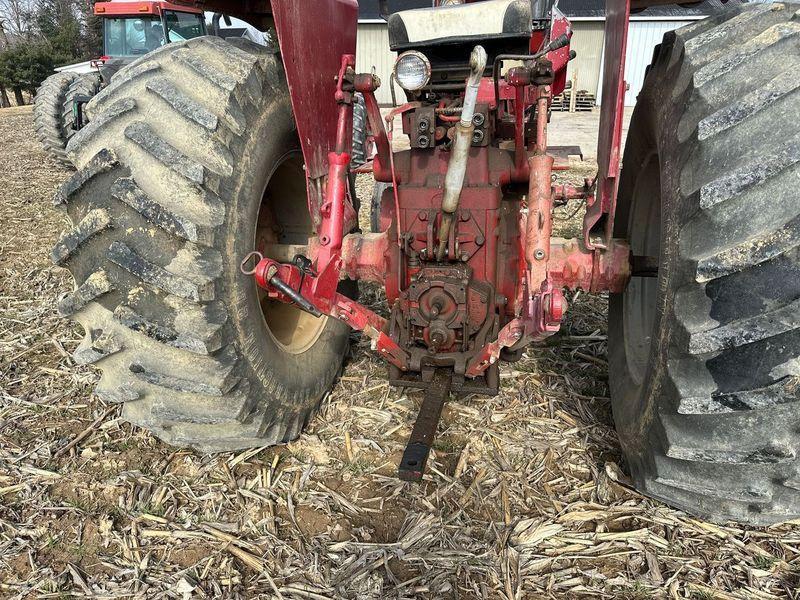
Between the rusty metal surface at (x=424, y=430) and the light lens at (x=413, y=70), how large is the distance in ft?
4.23

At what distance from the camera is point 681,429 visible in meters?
1.94

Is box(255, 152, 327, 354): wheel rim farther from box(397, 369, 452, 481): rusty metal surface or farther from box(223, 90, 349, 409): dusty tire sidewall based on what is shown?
box(397, 369, 452, 481): rusty metal surface

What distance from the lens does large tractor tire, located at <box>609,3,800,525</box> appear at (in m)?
1.68

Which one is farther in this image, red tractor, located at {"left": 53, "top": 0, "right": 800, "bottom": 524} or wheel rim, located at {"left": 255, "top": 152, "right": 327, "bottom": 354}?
wheel rim, located at {"left": 255, "top": 152, "right": 327, "bottom": 354}

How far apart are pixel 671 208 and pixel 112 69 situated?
981cm

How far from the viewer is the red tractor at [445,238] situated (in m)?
1.75

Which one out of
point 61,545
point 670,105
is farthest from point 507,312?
point 61,545

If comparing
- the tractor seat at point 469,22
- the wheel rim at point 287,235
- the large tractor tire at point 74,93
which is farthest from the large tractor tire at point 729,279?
the large tractor tire at point 74,93

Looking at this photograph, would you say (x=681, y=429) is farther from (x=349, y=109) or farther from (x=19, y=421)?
(x=19, y=421)

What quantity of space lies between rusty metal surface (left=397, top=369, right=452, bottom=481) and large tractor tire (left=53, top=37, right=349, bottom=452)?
25.4 inches

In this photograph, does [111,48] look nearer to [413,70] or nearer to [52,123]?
[52,123]

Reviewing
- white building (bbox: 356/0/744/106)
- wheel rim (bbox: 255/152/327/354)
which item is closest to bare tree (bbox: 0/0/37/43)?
white building (bbox: 356/0/744/106)

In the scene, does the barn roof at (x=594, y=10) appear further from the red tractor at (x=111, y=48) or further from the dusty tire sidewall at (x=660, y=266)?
the dusty tire sidewall at (x=660, y=266)

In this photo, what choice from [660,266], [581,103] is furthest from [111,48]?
[581,103]
